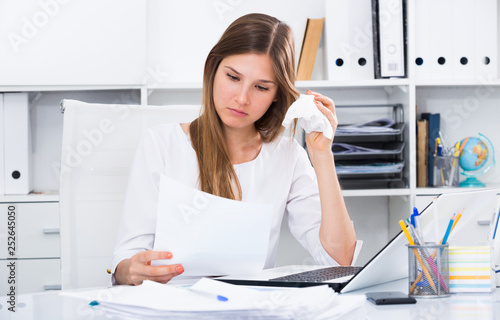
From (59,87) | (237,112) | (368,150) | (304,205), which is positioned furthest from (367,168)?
(59,87)

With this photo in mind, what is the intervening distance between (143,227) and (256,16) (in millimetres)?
543

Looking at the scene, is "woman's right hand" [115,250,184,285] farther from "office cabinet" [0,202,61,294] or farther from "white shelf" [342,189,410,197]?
"white shelf" [342,189,410,197]

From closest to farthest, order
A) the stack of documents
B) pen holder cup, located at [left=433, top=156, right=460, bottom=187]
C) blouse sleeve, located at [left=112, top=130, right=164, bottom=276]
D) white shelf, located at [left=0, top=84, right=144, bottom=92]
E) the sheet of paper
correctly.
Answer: the stack of documents < the sheet of paper < blouse sleeve, located at [left=112, top=130, right=164, bottom=276] < white shelf, located at [left=0, top=84, right=144, bottom=92] < pen holder cup, located at [left=433, top=156, right=460, bottom=187]

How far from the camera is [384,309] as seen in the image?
30.5 inches

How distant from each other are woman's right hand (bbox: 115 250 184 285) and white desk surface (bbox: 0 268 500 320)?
142 millimetres

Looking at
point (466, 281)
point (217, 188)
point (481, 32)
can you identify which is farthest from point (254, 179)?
point (481, 32)

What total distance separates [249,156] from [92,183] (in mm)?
375

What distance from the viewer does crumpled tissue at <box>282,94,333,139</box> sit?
42.4 inches

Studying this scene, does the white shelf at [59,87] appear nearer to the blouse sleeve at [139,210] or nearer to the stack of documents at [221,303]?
the blouse sleeve at [139,210]

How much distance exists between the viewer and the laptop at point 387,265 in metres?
0.86

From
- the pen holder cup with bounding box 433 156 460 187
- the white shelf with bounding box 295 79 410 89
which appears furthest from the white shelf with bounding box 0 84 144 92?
the pen holder cup with bounding box 433 156 460 187

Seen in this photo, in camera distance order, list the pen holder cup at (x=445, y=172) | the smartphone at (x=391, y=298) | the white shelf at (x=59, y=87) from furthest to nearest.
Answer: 1. the pen holder cup at (x=445, y=172)
2. the white shelf at (x=59, y=87)
3. the smartphone at (x=391, y=298)

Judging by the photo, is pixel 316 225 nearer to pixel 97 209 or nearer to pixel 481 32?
pixel 97 209

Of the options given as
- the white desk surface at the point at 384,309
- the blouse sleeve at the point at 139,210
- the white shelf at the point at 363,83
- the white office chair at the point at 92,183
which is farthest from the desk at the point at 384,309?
the white shelf at the point at 363,83
